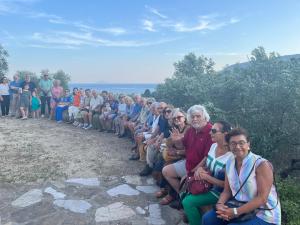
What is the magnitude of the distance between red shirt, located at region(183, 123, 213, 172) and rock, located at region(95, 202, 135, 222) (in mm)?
1174

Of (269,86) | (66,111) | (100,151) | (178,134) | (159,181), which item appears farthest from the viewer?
(66,111)

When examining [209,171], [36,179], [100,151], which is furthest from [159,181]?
[100,151]

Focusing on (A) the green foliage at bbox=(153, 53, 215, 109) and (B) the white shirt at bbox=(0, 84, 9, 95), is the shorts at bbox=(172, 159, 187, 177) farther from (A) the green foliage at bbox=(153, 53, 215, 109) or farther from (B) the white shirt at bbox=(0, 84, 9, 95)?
(B) the white shirt at bbox=(0, 84, 9, 95)

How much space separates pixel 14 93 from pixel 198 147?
11.6 metres

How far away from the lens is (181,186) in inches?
199

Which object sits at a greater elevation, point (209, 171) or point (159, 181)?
point (209, 171)

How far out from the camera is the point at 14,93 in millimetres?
14250

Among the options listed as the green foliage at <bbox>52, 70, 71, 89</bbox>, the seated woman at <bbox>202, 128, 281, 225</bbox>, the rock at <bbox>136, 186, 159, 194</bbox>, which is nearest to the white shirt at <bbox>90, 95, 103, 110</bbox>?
the rock at <bbox>136, 186, 159, 194</bbox>

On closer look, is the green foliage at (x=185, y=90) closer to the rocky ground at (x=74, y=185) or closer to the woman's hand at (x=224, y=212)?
the rocky ground at (x=74, y=185)

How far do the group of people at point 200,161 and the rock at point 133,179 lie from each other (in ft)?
0.64

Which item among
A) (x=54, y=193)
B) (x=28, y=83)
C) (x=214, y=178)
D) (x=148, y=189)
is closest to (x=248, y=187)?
(x=214, y=178)

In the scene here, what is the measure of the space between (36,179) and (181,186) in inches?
123

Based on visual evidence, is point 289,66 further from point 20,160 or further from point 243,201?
point 20,160

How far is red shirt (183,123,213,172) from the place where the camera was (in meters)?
4.79
